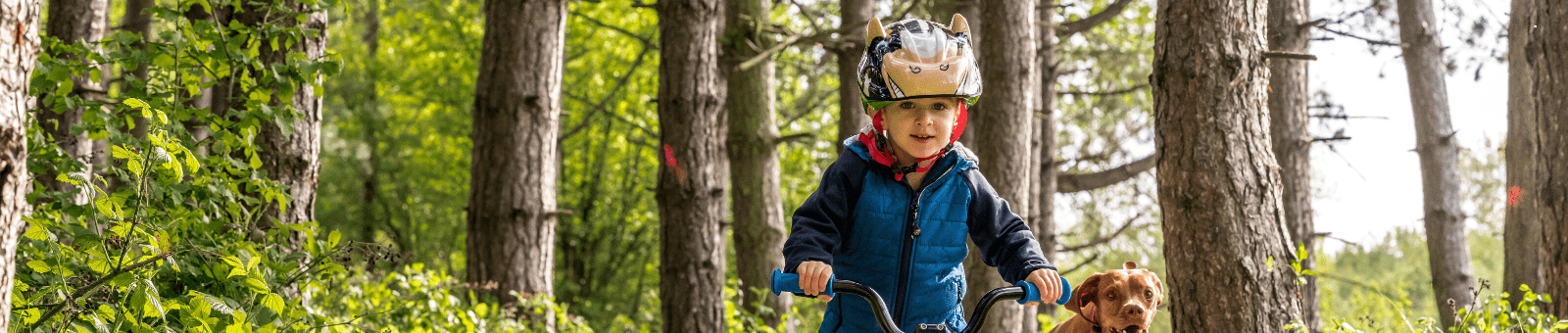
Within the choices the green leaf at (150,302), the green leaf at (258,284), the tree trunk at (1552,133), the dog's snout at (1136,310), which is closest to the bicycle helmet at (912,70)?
the dog's snout at (1136,310)

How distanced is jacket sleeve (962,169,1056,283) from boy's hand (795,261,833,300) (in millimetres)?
632

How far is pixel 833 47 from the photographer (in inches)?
338

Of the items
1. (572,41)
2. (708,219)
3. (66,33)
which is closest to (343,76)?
(572,41)

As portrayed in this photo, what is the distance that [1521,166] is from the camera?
20.0 ft

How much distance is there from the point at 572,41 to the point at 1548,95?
13.8 metres

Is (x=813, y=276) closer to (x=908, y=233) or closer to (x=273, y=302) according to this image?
(x=908, y=233)

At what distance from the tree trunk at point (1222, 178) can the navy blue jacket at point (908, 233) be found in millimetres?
1833

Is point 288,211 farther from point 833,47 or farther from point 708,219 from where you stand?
point 833,47

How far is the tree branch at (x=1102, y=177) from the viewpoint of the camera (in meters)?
11.1

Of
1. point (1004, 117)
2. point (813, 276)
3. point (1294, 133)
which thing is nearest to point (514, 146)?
point (1004, 117)

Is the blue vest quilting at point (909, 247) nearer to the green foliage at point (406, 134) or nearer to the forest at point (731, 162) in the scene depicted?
the forest at point (731, 162)

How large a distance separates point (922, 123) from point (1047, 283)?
1.97 feet

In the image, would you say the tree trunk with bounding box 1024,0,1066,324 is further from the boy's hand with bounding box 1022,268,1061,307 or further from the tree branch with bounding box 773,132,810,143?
the boy's hand with bounding box 1022,268,1061,307

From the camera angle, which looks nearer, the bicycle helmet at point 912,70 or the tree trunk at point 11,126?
the tree trunk at point 11,126
